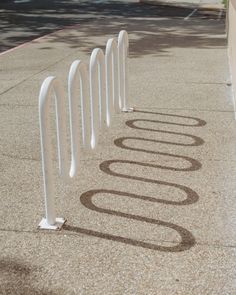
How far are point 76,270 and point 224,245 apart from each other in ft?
3.66

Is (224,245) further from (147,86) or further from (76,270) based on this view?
(147,86)

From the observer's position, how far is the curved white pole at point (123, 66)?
22.1 feet

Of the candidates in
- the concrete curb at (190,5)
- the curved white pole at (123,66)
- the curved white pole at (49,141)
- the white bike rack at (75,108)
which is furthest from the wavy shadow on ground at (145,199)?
the concrete curb at (190,5)

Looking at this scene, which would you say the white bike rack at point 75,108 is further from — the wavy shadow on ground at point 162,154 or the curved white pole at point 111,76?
the wavy shadow on ground at point 162,154

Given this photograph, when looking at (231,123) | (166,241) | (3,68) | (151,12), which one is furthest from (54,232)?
(151,12)

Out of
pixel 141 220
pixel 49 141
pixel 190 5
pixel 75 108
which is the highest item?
pixel 75 108

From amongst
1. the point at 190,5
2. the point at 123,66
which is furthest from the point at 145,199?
the point at 190,5

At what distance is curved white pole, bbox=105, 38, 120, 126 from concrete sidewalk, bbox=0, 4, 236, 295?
15.2 inches

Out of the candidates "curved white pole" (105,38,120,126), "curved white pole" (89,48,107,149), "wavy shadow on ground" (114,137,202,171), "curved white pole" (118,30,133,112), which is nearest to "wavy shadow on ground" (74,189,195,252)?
"curved white pole" (89,48,107,149)

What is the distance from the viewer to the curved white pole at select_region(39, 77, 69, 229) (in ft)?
12.4

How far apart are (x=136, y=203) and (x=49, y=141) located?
105 centimetres

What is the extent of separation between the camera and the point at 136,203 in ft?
14.7

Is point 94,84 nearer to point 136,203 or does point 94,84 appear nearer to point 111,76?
point 111,76

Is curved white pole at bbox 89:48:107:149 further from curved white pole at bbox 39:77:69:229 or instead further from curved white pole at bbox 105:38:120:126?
curved white pole at bbox 39:77:69:229
